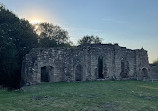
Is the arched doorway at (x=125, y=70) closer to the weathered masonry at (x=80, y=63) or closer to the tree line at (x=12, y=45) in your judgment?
the weathered masonry at (x=80, y=63)

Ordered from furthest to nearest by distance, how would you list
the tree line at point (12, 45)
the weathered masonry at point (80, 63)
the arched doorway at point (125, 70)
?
1. the arched doorway at point (125, 70)
2. the weathered masonry at point (80, 63)
3. the tree line at point (12, 45)

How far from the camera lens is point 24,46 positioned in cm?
2850

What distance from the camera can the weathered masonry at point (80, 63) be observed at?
24.8 meters

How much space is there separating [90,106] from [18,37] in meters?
17.9

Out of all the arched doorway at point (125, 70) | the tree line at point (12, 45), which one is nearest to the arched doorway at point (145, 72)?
the arched doorway at point (125, 70)

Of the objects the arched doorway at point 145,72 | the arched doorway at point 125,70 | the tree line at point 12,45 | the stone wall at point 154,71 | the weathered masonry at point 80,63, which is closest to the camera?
the tree line at point 12,45

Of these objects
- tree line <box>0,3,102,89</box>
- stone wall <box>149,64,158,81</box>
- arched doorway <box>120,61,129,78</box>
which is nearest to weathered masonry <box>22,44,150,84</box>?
arched doorway <box>120,61,129,78</box>

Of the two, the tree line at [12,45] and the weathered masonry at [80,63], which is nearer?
the tree line at [12,45]

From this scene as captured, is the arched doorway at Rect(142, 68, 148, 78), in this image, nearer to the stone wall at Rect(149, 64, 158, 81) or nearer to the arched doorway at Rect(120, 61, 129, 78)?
the stone wall at Rect(149, 64, 158, 81)

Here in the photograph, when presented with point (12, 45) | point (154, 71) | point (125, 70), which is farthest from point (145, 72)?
point (12, 45)

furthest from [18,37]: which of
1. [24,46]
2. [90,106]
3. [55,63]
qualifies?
[90,106]

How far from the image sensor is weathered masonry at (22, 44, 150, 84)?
81.2 feet

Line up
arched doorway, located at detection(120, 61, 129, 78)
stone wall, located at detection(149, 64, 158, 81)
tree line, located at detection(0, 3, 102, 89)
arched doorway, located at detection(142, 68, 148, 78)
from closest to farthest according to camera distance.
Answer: tree line, located at detection(0, 3, 102, 89), arched doorway, located at detection(120, 61, 129, 78), arched doorway, located at detection(142, 68, 148, 78), stone wall, located at detection(149, 64, 158, 81)

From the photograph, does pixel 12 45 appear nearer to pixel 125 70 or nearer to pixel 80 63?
pixel 80 63
